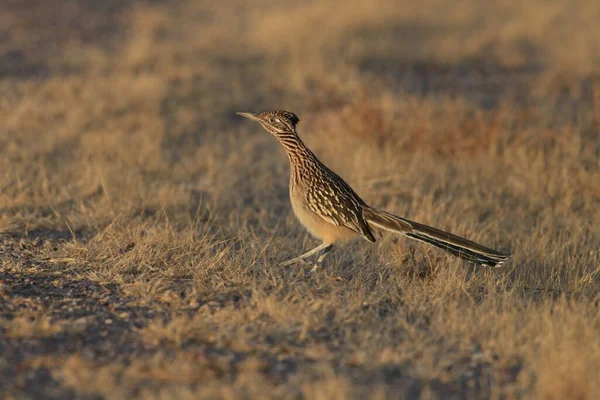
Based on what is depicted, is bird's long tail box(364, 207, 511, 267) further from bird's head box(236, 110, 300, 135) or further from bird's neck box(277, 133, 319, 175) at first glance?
bird's head box(236, 110, 300, 135)

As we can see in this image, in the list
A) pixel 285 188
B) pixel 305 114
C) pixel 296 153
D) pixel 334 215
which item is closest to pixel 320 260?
pixel 334 215

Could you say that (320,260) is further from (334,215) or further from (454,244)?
(454,244)

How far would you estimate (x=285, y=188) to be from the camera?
8.06 metres

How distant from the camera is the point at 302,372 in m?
3.94

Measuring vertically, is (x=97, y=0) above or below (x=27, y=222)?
above

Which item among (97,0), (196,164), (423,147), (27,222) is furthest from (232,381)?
(97,0)

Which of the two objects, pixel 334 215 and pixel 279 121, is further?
pixel 279 121

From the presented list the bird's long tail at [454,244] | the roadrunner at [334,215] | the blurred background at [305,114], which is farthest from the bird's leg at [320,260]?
the blurred background at [305,114]

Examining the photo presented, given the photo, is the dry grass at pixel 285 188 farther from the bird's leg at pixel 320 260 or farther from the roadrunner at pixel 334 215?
the roadrunner at pixel 334 215

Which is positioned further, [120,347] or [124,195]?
[124,195]

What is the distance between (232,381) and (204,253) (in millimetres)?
1915

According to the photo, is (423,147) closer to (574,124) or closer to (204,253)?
(574,124)

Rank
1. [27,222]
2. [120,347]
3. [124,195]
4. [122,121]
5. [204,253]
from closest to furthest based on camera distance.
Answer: [120,347], [204,253], [27,222], [124,195], [122,121]

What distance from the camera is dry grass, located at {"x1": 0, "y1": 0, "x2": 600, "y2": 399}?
4.09 metres
